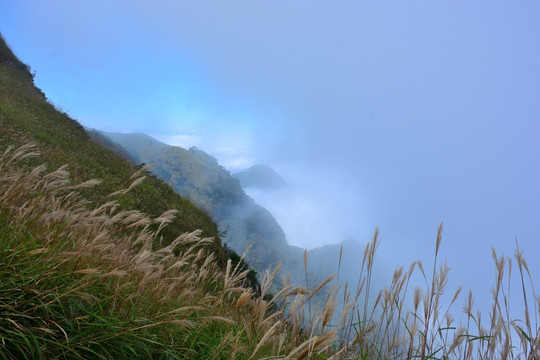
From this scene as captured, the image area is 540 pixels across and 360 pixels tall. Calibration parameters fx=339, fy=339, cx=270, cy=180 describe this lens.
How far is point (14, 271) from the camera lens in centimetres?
211

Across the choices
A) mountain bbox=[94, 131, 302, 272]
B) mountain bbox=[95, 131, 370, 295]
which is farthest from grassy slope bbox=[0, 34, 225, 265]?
mountain bbox=[94, 131, 302, 272]

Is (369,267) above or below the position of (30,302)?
above

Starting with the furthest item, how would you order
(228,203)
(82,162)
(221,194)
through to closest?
1. (228,203)
2. (221,194)
3. (82,162)

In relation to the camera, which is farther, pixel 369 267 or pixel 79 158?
pixel 79 158

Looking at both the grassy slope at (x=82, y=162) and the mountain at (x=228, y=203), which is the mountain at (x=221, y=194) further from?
the grassy slope at (x=82, y=162)

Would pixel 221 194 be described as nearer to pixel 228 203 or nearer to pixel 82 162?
pixel 228 203

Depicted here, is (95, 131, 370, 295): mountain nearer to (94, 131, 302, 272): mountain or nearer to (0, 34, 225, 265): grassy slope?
(94, 131, 302, 272): mountain

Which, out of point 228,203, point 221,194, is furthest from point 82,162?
point 228,203

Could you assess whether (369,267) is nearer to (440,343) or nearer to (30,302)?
(440,343)

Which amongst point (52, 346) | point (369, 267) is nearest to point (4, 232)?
point (52, 346)

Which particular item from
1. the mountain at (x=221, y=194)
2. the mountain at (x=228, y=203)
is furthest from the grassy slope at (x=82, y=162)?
the mountain at (x=221, y=194)

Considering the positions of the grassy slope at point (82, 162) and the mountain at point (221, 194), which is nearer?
the grassy slope at point (82, 162)

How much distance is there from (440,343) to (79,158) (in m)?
14.5

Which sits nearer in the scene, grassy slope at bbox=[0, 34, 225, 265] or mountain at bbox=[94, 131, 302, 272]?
grassy slope at bbox=[0, 34, 225, 265]
